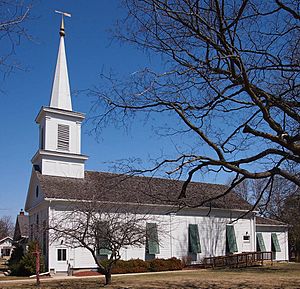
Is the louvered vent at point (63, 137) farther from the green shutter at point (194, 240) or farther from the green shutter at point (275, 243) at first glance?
the green shutter at point (275, 243)

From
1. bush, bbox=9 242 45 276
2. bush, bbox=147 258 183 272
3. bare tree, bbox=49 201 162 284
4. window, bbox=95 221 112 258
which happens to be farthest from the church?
window, bbox=95 221 112 258

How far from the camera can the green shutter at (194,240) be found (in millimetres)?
34594

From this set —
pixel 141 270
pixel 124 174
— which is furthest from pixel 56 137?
pixel 124 174

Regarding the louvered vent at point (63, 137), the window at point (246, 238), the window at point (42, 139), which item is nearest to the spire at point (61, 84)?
the louvered vent at point (63, 137)

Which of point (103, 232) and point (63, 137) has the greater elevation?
point (63, 137)

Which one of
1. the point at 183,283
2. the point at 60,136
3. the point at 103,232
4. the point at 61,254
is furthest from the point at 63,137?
the point at 183,283

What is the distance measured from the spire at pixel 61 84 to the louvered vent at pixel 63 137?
5.12ft

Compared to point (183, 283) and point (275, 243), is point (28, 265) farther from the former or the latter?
point (275, 243)

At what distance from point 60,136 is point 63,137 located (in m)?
0.26

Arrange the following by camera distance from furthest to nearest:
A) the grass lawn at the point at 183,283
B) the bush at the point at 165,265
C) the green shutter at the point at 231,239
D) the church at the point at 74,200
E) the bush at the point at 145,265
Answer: the green shutter at the point at 231,239
the bush at the point at 165,265
the church at the point at 74,200
the bush at the point at 145,265
the grass lawn at the point at 183,283

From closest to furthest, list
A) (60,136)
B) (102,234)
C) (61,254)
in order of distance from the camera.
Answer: (102,234) < (61,254) < (60,136)

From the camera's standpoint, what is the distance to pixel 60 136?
33500 millimetres

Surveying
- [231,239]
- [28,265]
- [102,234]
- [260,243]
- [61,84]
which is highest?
[61,84]

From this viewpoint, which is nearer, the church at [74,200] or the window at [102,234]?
the window at [102,234]
